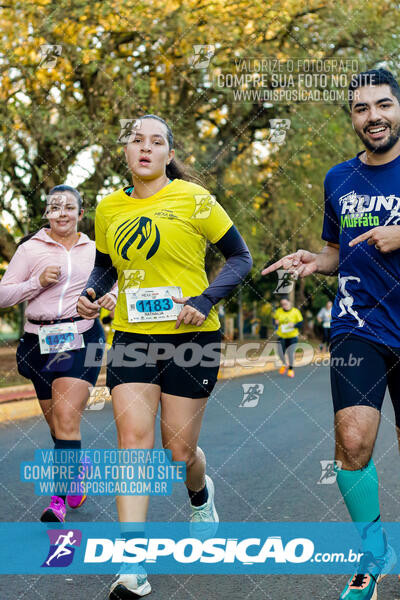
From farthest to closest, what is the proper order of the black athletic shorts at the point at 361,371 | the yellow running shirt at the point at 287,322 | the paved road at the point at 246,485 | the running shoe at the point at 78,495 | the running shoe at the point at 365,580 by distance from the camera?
1. the yellow running shirt at the point at 287,322
2. the running shoe at the point at 78,495
3. the paved road at the point at 246,485
4. the black athletic shorts at the point at 361,371
5. the running shoe at the point at 365,580

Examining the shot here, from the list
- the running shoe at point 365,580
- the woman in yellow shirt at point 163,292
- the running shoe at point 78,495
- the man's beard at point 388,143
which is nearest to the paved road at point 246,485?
the running shoe at point 78,495

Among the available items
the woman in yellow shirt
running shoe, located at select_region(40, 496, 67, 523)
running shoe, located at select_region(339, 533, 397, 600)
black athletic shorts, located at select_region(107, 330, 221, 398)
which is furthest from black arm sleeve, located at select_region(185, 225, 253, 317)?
running shoe, located at select_region(40, 496, 67, 523)

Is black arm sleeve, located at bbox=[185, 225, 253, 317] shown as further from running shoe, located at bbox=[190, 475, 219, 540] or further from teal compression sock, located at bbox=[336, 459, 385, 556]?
running shoe, located at bbox=[190, 475, 219, 540]

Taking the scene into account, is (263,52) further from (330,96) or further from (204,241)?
(204,241)

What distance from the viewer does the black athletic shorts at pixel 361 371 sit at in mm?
3191

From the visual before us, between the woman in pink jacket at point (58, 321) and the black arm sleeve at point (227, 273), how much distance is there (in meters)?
0.96

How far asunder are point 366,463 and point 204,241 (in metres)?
1.32

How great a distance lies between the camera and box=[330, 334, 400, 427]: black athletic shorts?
3.19 meters

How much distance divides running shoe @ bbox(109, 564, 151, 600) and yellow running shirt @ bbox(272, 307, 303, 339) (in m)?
13.2

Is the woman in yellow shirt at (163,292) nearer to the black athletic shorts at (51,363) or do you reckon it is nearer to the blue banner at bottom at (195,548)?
the blue banner at bottom at (195,548)

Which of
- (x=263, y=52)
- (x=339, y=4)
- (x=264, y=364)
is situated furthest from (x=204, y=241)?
(x=264, y=364)

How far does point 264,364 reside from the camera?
20734mm

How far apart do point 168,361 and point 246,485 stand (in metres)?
2.40

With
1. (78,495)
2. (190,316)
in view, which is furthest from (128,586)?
(78,495)
